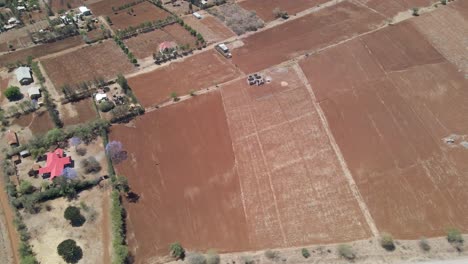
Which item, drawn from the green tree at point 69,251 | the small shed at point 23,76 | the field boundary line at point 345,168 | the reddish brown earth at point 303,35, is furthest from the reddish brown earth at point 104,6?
the green tree at point 69,251

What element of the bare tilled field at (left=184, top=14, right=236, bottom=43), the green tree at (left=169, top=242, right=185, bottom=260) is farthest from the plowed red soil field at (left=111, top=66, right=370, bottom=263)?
the bare tilled field at (left=184, top=14, right=236, bottom=43)

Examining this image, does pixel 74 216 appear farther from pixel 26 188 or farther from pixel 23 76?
pixel 23 76

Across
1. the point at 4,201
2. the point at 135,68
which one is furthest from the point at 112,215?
the point at 135,68

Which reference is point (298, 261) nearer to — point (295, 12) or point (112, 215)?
point (112, 215)

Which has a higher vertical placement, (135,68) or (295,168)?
(135,68)

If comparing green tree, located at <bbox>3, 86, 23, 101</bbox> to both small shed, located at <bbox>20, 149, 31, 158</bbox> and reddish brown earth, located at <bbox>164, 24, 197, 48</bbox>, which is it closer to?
small shed, located at <bbox>20, 149, 31, 158</bbox>

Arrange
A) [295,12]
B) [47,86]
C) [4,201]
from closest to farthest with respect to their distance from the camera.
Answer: [4,201], [47,86], [295,12]

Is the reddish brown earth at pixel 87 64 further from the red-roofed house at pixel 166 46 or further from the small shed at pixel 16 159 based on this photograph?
the small shed at pixel 16 159
